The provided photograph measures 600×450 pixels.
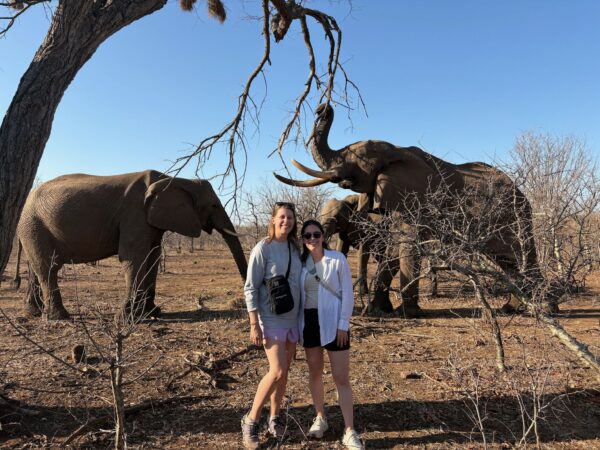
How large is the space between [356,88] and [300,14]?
1431mm

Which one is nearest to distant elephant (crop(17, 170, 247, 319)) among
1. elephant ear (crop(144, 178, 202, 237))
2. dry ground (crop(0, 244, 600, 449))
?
elephant ear (crop(144, 178, 202, 237))

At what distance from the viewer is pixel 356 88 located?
21.2 feet

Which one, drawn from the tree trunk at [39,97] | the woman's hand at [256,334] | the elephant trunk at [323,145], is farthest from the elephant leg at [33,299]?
the woman's hand at [256,334]

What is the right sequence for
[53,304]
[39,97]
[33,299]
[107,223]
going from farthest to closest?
[33,299], [107,223], [53,304], [39,97]

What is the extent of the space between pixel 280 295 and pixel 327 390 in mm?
A: 1874

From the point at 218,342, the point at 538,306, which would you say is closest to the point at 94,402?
the point at 218,342

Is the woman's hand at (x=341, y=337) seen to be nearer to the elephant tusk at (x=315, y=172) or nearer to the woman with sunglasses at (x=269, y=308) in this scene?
the woman with sunglasses at (x=269, y=308)

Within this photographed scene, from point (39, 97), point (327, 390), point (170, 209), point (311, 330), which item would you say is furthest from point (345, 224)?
point (39, 97)

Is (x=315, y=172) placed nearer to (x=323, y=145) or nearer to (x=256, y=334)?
(x=323, y=145)

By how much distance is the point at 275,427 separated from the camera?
3586 millimetres

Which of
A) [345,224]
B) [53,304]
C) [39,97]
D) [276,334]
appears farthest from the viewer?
[345,224]

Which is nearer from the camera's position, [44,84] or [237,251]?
[44,84]

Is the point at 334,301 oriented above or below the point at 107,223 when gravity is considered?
below

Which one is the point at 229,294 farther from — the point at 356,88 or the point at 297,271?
the point at 297,271
